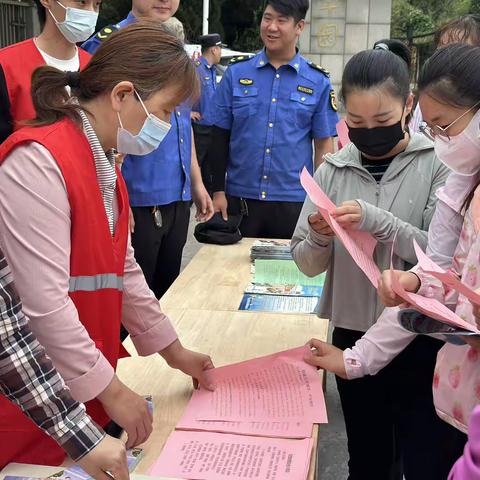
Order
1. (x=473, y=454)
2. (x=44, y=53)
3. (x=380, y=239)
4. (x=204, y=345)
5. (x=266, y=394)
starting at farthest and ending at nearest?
(x=44, y=53)
(x=204, y=345)
(x=380, y=239)
(x=266, y=394)
(x=473, y=454)

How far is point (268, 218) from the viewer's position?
3453 millimetres

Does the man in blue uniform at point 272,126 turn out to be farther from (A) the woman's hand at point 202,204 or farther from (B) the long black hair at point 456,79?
(B) the long black hair at point 456,79

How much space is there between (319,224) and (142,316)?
1.70ft

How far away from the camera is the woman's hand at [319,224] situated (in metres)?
1.77

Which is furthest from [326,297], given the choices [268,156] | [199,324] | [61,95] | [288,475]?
[268,156]

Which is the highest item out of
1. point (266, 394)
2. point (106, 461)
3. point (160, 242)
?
point (106, 461)

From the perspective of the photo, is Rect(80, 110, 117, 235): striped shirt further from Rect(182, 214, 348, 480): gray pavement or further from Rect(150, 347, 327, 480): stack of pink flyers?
Rect(182, 214, 348, 480): gray pavement

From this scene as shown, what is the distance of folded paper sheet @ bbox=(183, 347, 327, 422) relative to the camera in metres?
1.52

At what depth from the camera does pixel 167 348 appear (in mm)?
1666

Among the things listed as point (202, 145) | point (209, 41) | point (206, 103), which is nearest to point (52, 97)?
point (206, 103)

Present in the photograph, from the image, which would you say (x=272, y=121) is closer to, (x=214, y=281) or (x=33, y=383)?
(x=214, y=281)

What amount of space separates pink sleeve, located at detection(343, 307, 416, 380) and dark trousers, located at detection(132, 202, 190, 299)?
1.42 metres

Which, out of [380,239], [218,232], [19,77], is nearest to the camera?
[380,239]

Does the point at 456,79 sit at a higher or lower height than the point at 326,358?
higher
